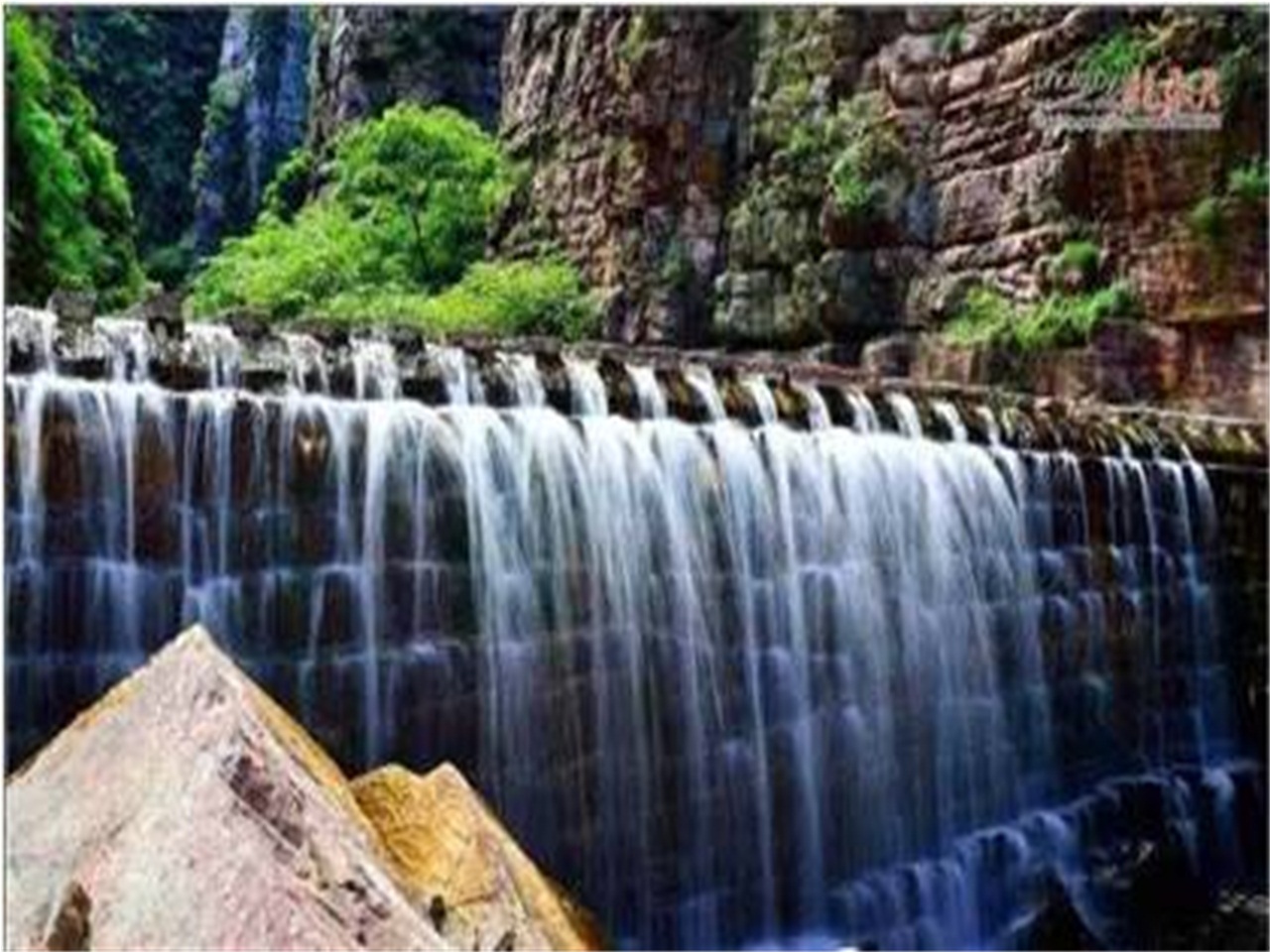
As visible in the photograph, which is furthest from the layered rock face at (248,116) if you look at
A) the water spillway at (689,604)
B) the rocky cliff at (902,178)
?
the water spillway at (689,604)

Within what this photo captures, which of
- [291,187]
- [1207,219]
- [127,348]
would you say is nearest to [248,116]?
[291,187]

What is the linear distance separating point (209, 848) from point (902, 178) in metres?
18.2

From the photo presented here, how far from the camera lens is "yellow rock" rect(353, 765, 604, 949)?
191 inches

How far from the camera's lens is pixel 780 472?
34.0ft

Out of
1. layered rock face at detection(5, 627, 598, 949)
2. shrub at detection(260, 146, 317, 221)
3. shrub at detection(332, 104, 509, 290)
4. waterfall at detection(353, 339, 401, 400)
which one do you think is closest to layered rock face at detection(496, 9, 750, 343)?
shrub at detection(332, 104, 509, 290)

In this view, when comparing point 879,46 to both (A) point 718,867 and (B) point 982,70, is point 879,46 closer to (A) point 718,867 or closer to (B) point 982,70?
(B) point 982,70

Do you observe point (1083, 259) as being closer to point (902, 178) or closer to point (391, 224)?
point (902, 178)

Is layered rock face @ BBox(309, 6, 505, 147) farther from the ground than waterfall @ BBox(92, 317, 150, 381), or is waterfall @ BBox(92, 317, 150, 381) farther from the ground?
layered rock face @ BBox(309, 6, 505, 147)

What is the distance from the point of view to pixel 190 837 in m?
3.92

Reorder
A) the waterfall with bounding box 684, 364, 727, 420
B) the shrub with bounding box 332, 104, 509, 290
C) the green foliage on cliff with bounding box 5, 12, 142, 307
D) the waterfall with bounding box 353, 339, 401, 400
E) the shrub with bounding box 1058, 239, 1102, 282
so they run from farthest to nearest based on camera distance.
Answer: the shrub with bounding box 332, 104, 509, 290 → the shrub with bounding box 1058, 239, 1102, 282 → the green foliage on cliff with bounding box 5, 12, 142, 307 → the waterfall with bounding box 684, 364, 727, 420 → the waterfall with bounding box 353, 339, 401, 400

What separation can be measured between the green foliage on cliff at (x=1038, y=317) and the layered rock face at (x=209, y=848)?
14.2 meters

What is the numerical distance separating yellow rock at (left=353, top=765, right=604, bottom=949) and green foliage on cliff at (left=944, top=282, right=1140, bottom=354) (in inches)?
536

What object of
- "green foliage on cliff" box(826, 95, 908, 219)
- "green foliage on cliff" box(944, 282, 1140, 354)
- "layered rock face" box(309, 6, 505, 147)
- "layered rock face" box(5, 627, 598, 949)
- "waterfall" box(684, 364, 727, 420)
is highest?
"layered rock face" box(309, 6, 505, 147)

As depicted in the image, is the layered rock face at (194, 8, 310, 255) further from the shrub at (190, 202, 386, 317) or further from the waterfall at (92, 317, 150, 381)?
Result: the waterfall at (92, 317, 150, 381)
